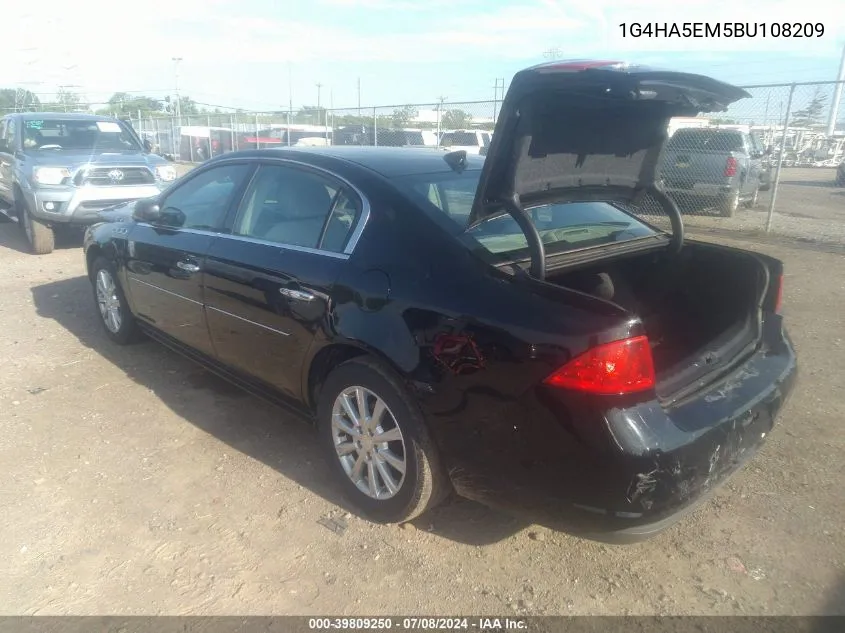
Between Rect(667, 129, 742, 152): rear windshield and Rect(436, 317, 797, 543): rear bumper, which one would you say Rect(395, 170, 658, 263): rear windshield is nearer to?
Rect(436, 317, 797, 543): rear bumper

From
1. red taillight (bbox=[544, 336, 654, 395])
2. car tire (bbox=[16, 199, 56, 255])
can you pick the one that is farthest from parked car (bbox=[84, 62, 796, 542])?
car tire (bbox=[16, 199, 56, 255])

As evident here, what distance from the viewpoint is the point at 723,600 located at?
94.7 inches

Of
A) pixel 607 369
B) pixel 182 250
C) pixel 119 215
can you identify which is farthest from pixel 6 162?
pixel 607 369

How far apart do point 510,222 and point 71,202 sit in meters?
7.41

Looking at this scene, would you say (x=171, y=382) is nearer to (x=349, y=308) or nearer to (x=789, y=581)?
(x=349, y=308)

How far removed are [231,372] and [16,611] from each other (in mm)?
1588

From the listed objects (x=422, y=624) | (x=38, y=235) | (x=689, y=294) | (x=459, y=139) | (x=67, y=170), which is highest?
(x=459, y=139)

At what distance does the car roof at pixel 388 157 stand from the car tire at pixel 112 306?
1808 millimetres

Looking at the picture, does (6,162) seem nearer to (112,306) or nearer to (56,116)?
(56,116)

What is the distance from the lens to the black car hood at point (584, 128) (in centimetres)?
232

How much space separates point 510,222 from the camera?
9.46 feet

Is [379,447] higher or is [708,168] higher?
[708,168]

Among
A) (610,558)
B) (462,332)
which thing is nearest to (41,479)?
(462,332)

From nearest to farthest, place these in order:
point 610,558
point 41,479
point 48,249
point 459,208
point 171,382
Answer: point 610,558 → point 459,208 → point 41,479 → point 171,382 → point 48,249
